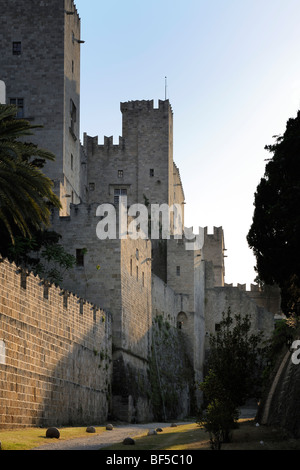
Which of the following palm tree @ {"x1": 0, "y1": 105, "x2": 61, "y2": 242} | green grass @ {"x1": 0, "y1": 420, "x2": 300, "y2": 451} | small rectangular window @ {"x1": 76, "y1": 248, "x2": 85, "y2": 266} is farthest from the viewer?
small rectangular window @ {"x1": 76, "y1": 248, "x2": 85, "y2": 266}

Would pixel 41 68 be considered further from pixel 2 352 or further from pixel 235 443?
pixel 235 443

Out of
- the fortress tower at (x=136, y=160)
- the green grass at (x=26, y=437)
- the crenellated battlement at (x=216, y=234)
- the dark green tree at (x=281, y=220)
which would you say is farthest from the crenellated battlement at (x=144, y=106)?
the green grass at (x=26, y=437)

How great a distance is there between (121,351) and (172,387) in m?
11.4

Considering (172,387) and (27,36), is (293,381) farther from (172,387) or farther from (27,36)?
(27,36)

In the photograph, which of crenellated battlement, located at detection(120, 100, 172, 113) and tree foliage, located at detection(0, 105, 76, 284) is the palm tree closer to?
tree foliage, located at detection(0, 105, 76, 284)

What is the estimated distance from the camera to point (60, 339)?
24.8 metres

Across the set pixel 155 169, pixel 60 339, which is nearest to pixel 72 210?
pixel 60 339

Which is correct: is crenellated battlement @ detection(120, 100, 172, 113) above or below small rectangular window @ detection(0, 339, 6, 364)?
above

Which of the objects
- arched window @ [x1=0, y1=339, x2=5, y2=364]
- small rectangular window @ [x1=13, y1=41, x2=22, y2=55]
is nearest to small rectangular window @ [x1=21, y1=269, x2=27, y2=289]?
arched window @ [x1=0, y1=339, x2=5, y2=364]

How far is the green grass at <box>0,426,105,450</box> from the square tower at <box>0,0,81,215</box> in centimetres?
2057

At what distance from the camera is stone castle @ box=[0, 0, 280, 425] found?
31734mm

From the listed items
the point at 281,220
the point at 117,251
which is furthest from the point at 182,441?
the point at 117,251

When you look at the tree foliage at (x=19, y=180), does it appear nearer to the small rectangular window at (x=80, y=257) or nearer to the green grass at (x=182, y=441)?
the small rectangular window at (x=80, y=257)

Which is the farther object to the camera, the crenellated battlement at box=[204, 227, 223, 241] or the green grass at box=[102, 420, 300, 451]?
the crenellated battlement at box=[204, 227, 223, 241]
